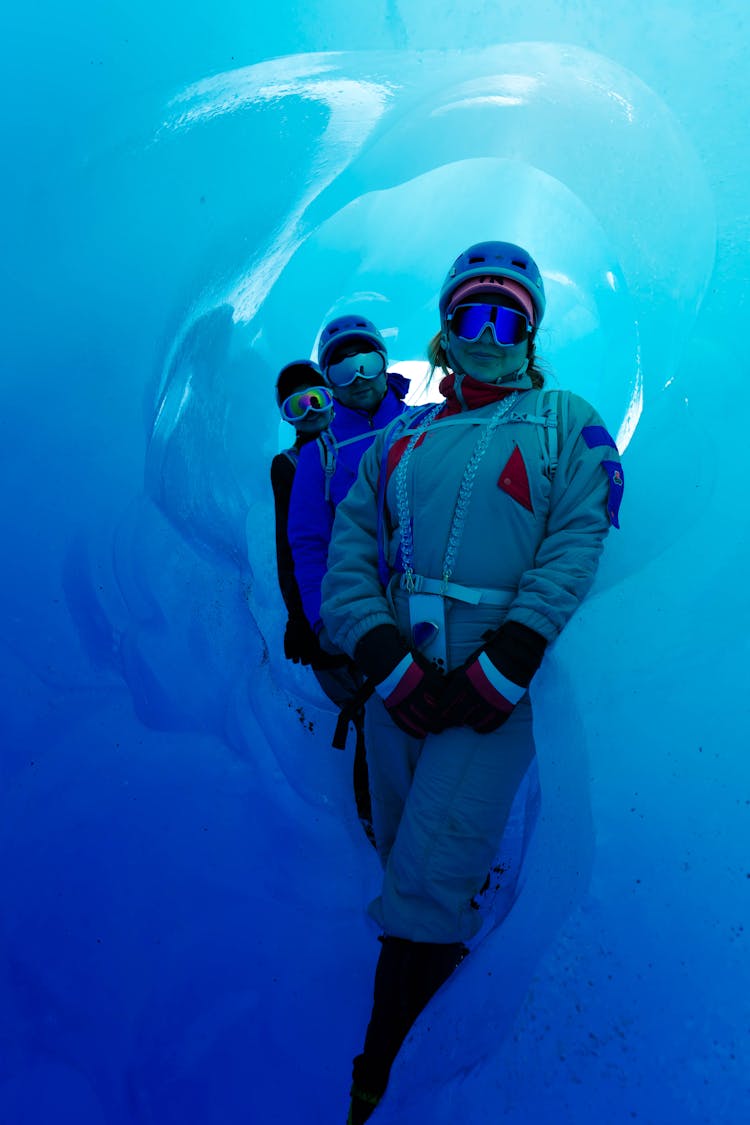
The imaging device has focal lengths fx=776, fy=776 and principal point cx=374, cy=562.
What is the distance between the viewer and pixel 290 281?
4.13 metres

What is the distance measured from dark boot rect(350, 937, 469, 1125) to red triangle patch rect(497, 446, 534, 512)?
983 mm

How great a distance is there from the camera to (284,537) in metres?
2.86

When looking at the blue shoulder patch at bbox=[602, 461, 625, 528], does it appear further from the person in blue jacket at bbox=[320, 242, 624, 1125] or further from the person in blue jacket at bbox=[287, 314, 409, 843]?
the person in blue jacket at bbox=[287, 314, 409, 843]

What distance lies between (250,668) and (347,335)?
149 centimetres

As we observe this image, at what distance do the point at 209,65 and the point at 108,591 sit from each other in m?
1.66

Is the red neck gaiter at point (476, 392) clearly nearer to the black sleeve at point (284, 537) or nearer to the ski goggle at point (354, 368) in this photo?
the ski goggle at point (354, 368)

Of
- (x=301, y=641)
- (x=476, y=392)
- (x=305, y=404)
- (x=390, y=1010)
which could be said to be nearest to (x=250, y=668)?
(x=301, y=641)

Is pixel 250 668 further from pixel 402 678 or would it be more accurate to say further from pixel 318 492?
pixel 402 678

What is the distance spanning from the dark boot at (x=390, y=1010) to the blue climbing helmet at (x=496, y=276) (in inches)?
55.2

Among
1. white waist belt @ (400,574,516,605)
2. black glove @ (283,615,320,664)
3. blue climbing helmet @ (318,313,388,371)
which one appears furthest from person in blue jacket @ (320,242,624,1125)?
black glove @ (283,615,320,664)

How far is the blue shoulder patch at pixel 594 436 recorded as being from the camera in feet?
5.35

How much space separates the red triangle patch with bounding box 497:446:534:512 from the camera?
5.35 ft

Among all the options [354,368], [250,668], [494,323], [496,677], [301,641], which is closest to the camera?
[496,677]

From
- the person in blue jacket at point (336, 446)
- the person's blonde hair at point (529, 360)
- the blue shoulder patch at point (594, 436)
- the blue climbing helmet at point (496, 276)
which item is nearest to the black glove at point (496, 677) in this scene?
the blue shoulder patch at point (594, 436)
